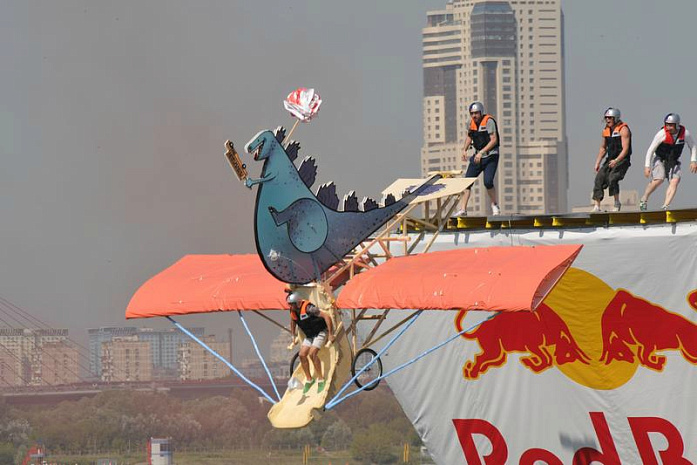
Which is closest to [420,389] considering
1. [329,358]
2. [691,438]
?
[691,438]

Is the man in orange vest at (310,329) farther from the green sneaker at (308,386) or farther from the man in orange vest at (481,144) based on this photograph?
the man in orange vest at (481,144)

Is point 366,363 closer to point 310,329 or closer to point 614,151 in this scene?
point 310,329

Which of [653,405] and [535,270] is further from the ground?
[535,270]

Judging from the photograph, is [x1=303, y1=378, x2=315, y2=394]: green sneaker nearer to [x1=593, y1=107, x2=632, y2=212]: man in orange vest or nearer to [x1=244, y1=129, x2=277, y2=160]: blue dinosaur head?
[x1=244, y1=129, x2=277, y2=160]: blue dinosaur head

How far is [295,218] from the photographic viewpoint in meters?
31.8

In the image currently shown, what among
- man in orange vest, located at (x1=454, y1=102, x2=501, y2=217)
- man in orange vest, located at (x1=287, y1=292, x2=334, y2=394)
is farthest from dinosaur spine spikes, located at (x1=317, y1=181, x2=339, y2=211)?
man in orange vest, located at (x1=454, y1=102, x2=501, y2=217)

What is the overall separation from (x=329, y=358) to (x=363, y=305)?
1.33 metres

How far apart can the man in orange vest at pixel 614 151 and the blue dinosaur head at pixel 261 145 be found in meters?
10.3

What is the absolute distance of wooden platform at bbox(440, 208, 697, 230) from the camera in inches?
1511

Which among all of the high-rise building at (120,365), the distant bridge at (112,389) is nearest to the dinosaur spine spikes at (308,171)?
the distant bridge at (112,389)

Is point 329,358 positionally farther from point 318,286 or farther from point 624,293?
point 624,293

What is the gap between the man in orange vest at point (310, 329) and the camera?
31469 mm

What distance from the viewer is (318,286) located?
3194cm

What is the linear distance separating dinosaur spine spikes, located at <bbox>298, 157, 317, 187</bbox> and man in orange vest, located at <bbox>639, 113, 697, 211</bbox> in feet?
30.4
